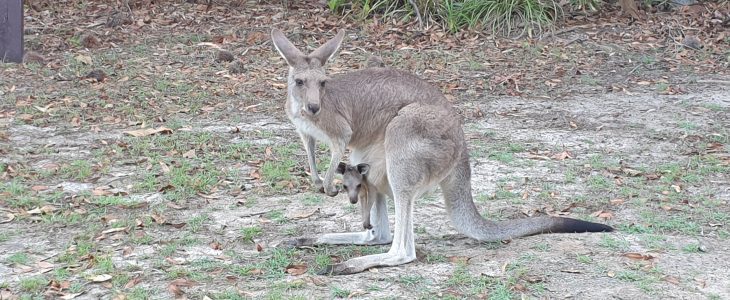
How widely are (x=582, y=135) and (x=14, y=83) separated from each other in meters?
4.89

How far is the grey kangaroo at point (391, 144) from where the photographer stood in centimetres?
490

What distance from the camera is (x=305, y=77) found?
521 centimetres

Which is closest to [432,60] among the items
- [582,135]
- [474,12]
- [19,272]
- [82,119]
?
[474,12]

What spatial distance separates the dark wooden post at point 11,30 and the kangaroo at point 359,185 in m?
5.45

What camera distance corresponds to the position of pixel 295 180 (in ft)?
21.7

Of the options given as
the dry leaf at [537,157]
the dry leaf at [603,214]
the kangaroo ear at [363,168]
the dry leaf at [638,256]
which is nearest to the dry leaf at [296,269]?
the kangaroo ear at [363,168]

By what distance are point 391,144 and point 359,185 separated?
1.07 ft

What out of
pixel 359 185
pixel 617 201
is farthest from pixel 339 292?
pixel 617 201

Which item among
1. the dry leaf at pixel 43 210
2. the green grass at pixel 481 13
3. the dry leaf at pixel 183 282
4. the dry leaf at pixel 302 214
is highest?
the green grass at pixel 481 13

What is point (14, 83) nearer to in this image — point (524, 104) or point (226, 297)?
point (524, 104)

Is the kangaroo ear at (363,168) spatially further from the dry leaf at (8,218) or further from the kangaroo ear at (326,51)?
the dry leaf at (8,218)

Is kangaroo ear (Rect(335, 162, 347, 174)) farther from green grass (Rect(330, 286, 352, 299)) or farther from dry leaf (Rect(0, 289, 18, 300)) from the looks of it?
dry leaf (Rect(0, 289, 18, 300))

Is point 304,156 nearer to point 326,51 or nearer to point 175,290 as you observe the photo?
point 326,51

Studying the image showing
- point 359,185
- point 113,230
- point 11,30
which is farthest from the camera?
point 11,30
